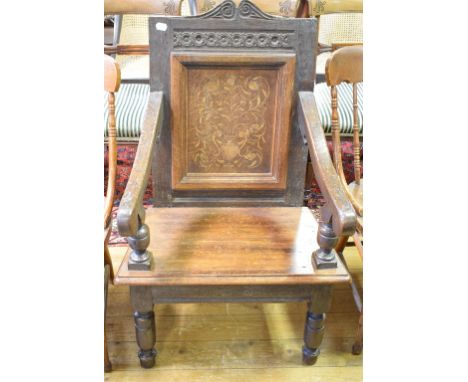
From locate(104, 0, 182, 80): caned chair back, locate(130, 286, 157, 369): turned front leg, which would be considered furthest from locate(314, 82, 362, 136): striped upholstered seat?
locate(130, 286, 157, 369): turned front leg

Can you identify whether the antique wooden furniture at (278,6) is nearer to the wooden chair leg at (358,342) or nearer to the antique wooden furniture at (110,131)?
the antique wooden furniture at (110,131)

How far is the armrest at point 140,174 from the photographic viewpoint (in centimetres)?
92

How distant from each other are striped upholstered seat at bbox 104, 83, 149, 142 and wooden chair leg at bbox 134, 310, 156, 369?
3.61 ft

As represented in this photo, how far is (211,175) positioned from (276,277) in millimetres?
464

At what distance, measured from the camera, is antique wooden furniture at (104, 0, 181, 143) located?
6.63ft

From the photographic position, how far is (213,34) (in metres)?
1.22

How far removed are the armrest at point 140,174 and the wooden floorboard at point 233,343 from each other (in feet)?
1.79

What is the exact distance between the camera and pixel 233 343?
135 centimetres

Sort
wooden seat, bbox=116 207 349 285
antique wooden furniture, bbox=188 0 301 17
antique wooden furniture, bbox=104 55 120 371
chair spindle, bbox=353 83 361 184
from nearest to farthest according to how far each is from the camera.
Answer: wooden seat, bbox=116 207 349 285
antique wooden furniture, bbox=104 55 120 371
chair spindle, bbox=353 83 361 184
antique wooden furniture, bbox=188 0 301 17

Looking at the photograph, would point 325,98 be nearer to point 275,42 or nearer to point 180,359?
point 275,42

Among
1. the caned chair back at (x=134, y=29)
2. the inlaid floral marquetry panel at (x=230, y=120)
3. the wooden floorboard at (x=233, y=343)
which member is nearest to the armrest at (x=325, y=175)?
the inlaid floral marquetry panel at (x=230, y=120)

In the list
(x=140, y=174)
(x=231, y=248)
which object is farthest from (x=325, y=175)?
(x=140, y=174)

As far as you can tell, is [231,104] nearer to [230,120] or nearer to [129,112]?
[230,120]

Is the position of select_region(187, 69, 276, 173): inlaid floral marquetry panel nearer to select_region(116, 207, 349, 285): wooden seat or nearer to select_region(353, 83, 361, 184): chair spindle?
select_region(116, 207, 349, 285): wooden seat
